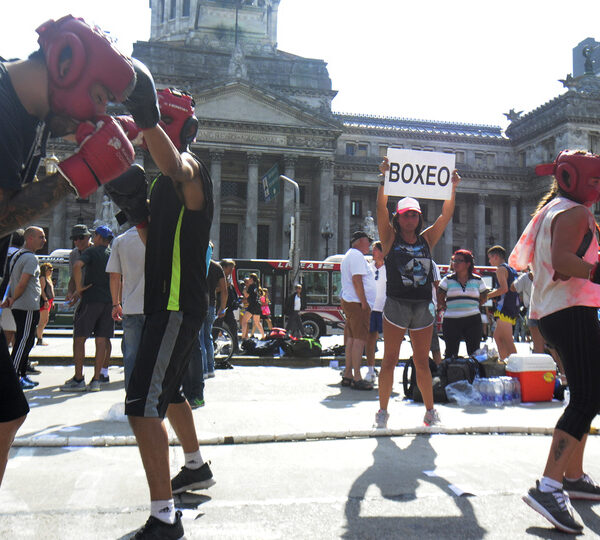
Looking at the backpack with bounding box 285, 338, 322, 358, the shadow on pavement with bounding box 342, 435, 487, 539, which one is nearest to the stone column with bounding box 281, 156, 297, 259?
the backpack with bounding box 285, 338, 322, 358

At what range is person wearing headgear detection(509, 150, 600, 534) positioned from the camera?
3.02m

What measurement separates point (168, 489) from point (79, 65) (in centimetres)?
177

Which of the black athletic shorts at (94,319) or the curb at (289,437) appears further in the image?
the black athletic shorts at (94,319)

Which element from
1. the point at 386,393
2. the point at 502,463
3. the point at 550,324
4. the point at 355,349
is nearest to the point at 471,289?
the point at 355,349

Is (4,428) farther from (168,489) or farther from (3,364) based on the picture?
(168,489)

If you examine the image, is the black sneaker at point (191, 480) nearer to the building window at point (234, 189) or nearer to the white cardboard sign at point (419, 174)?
the white cardboard sign at point (419, 174)

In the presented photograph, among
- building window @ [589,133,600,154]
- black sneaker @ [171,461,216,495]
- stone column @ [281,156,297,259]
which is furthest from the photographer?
building window @ [589,133,600,154]

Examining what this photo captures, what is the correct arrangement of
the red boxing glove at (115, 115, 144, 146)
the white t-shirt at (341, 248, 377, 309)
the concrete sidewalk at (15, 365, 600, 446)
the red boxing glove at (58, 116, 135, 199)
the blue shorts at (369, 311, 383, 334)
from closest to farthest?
the red boxing glove at (58, 116, 135, 199), the red boxing glove at (115, 115, 144, 146), the concrete sidewalk at (15, 365, 600, 446), the white t-shirt at (341, 248, 377, 309), the blue shorts at (369, 311, 383, 334)

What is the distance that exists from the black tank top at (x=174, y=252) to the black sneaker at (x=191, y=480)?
96cm

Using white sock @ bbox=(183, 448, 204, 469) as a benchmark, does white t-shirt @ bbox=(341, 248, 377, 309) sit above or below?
above

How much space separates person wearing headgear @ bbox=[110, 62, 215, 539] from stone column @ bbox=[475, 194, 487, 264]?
54.1 m

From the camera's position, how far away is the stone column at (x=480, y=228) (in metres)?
54.9

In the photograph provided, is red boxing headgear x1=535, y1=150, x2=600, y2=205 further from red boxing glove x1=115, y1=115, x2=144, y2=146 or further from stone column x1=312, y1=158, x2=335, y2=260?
stone column x1=312, y1=158, x2=335, y2=260

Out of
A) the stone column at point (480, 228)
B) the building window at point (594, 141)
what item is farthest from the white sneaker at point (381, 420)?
the building window at point (594, 141)
